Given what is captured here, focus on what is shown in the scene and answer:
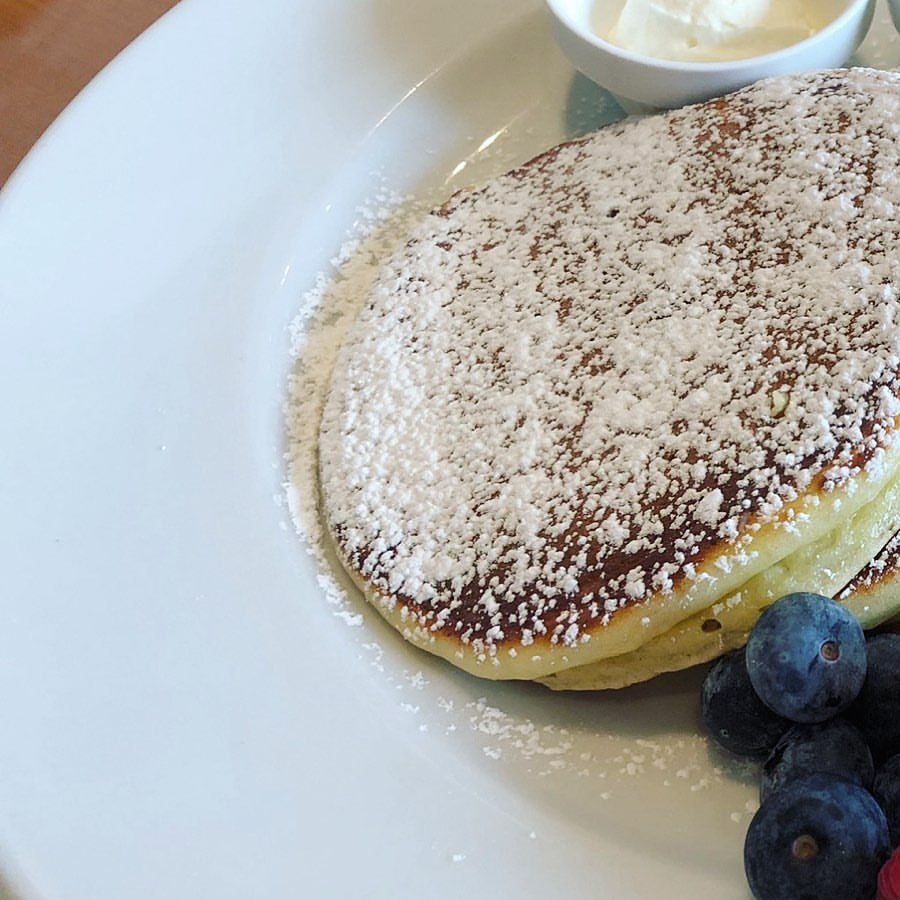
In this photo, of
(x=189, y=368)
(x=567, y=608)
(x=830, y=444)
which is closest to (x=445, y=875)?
(x=567, y=608)

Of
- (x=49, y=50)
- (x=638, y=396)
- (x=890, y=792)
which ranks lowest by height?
(x=890, y=792)

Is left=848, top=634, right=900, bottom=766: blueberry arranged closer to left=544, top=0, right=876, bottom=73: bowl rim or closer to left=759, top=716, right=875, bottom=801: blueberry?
left=759, top=716, right=875, bottom=801: blueberry

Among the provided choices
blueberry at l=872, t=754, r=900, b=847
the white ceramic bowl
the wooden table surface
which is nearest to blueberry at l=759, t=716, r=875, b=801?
blueberry at l=872, t=754, r=900, b=847

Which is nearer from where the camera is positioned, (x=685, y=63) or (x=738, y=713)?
(x=738, y=713)

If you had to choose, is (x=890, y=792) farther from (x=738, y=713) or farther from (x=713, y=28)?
(x=713, y=28)

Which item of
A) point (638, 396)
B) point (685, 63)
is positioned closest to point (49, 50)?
point (685, 63)

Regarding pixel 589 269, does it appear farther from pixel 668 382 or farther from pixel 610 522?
pixel 610 522
